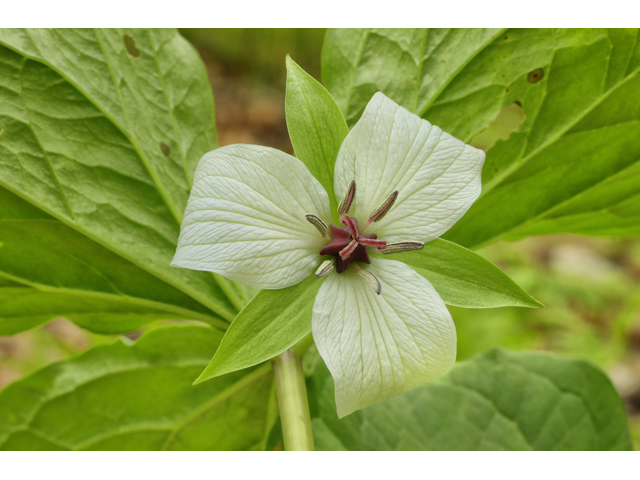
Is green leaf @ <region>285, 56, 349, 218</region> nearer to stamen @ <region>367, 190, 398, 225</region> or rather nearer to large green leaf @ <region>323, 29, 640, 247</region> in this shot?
stamen @ <region>367, 190, 398, 225</region>

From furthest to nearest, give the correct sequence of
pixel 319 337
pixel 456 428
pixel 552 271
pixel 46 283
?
1. pixel 552 271
2. pixel 456 428
3. pixel 46 283
4. pixel 319 337

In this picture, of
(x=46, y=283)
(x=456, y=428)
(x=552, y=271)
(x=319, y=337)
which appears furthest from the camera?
(x=552, y=271)

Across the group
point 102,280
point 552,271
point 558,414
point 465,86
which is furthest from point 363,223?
point 552,271

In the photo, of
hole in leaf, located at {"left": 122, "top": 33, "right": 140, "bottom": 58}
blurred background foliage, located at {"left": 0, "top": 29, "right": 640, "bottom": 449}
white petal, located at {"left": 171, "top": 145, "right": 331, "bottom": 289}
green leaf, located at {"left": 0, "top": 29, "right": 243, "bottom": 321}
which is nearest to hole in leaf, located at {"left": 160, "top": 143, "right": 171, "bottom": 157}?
green leaf, located at {"left": 0, "top": 29, "right": 243, "bottom": 321}

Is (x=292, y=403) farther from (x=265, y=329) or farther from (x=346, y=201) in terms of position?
(x=346, y=201)

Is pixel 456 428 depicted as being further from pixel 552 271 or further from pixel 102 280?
pixel 552 271

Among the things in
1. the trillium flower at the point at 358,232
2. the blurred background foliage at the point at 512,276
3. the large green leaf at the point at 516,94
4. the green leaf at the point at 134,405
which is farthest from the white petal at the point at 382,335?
the blurred background foliage at the point at 512,276
